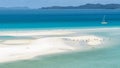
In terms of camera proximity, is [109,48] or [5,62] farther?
[109,48]

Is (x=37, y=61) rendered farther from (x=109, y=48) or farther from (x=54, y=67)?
(x=109, y=48)

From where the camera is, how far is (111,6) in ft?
541

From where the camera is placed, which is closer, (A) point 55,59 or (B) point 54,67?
(B) point 54,67

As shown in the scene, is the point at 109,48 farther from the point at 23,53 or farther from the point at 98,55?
the point at 23,53

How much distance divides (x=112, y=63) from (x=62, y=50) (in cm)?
369

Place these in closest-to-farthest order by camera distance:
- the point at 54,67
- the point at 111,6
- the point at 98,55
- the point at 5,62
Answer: the point at 54,67 < the point at 5,62 < the point at 98,55 < the point at 111,6

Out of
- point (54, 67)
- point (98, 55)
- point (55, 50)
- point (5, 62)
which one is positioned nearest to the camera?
point (54, 67)

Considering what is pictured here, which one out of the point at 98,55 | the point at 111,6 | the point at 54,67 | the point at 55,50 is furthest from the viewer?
the point at 111,6

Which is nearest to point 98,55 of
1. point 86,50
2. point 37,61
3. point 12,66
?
point 86,50

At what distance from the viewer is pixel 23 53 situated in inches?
651

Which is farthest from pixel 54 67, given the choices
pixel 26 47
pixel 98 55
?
pixel 26 47

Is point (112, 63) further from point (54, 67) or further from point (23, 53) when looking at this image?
point (23, 53)

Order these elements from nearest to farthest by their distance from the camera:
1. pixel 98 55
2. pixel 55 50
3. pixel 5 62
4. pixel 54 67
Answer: pixel 54 67 → pixel 5 62 → pixel 98 55 → pixel 55 50

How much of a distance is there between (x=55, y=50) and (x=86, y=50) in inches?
63.7
